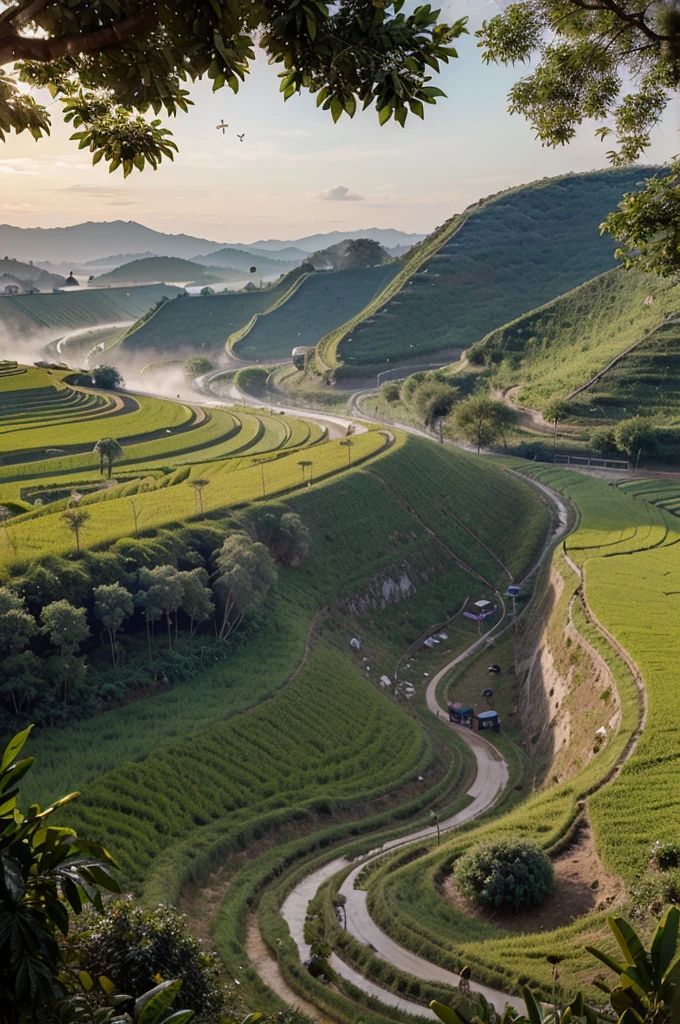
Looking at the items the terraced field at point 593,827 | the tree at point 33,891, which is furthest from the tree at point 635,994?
the terraced field at point 593,827

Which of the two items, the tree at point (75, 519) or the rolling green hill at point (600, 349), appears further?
the rolling green hill at point (600, 349)

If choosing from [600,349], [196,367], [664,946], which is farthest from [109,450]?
[196,367]

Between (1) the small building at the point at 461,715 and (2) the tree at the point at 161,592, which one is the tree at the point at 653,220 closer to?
(2) the tree at the point at 161,592

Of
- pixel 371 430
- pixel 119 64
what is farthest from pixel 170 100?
pixel 371 430

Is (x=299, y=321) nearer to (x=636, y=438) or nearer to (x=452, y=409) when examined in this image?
(x=452, y=409)

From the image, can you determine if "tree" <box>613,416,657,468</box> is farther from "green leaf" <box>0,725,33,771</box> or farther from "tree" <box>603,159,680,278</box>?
"green leaf" <box>0,725,33,771</box>

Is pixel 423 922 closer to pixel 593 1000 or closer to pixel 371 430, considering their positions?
pixel 593 1000

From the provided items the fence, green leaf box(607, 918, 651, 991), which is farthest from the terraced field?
the fence
